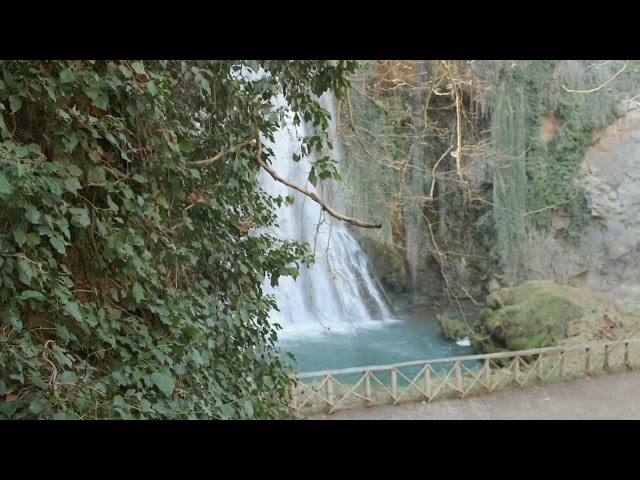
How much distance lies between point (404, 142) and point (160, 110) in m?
3.69

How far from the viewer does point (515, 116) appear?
5.88 m

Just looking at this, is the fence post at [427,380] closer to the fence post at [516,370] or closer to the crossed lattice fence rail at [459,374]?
the crossed lattice fence rail at [459,374]

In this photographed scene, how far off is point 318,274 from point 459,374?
1601 millimetres

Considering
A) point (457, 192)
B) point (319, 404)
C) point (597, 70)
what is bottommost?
point (319, 404)

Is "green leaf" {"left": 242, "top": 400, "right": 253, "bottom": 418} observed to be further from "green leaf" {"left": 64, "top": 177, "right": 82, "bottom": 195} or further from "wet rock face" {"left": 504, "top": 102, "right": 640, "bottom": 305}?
"wet rock face" {"left": 504, "top": 102, "right": 640, "bottom": 305}

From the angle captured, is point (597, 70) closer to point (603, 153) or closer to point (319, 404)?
point (603, 153)

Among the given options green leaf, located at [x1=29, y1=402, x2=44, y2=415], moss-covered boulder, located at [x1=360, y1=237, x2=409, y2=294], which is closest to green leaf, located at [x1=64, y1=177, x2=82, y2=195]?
green leaf, located at [x1=29, y1=402, x2=44, y2=415]

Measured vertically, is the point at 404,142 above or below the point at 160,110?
above

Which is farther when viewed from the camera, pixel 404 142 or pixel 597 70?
pixel 597 70

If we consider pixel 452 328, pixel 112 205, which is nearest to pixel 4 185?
pixel 112 205

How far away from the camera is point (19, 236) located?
1322mm

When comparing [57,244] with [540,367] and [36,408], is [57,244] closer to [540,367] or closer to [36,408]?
[36,408]
